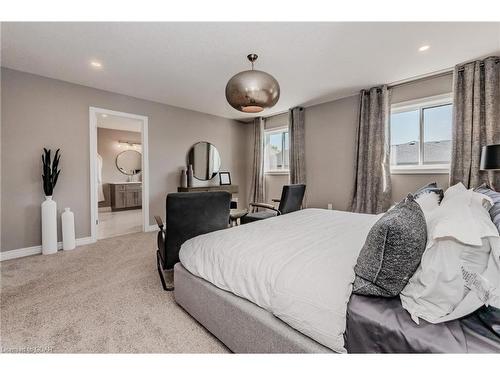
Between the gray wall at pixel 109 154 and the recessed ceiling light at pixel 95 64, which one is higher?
the recessed ceiling light at pixel 95 64

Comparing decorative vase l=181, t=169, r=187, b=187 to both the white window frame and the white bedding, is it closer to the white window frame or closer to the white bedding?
the white bedding

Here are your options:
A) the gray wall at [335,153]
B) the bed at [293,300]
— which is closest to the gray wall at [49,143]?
the bed at [293,300]

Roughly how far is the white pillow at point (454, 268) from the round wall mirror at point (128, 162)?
7928 mm

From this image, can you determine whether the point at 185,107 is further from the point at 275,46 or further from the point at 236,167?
the point at 275,46

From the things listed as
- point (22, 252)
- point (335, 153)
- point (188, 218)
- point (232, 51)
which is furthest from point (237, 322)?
point (335, 153)

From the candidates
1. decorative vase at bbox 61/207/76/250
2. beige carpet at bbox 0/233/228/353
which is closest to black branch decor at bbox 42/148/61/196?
decorative vase at bbox 61/207/76/250

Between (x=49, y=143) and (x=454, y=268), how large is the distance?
176 inches

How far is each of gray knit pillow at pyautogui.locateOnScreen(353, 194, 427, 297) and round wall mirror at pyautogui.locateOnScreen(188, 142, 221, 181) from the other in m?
4.49

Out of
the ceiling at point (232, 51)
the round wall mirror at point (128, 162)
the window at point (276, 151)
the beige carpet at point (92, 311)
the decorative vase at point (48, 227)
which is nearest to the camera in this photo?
the beige carpet at point (92, 311)

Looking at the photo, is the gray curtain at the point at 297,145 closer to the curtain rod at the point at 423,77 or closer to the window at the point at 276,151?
the window at the point at 276,151

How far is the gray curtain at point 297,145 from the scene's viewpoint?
4.73 meters

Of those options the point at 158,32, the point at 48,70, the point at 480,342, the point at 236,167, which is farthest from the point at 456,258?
the point at 236,167

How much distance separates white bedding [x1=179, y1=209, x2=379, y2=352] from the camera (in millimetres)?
950

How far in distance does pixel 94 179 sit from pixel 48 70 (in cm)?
158
